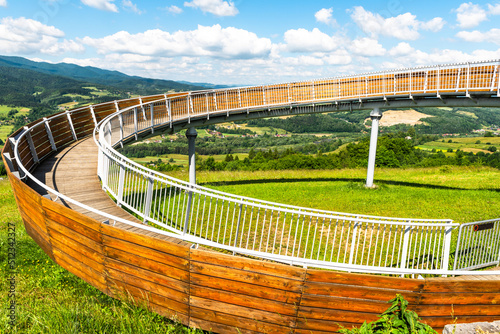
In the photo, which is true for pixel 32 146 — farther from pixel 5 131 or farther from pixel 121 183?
pixel 5 131

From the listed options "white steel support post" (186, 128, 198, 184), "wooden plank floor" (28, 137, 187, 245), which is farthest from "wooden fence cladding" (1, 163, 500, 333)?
"white steel support post" (186, 128, 198, 184)

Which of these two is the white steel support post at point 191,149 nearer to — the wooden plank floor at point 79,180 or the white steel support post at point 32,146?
the wooden plank floor at point 79,180

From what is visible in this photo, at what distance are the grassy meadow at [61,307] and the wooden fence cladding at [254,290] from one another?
0.85 feet

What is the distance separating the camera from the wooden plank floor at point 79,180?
721cm

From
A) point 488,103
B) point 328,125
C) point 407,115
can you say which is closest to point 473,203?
point 488,103

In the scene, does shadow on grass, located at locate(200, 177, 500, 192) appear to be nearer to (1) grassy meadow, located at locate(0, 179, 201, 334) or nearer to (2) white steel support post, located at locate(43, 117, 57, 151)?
(2) white steel support post, located at locate(43, 117, 57, 151)

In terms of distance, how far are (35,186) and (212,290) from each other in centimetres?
644

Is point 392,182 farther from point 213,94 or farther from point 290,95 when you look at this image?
point 213,94

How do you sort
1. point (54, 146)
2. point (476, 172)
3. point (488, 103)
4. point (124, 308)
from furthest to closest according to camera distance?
point (476, 172) → point (488, 103) → point (54, 146) → point (124, 308)

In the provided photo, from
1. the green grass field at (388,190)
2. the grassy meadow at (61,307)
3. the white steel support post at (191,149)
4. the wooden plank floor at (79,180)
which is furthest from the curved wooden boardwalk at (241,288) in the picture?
the white steel support post at (191,149)

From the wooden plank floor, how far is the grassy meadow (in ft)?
4.87

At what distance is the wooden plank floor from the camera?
7.21 meters

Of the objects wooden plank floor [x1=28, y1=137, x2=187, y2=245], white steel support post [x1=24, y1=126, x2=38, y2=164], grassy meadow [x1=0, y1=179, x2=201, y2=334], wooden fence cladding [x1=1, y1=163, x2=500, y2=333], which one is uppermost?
white steel support post [x1=24, y1=126, x2=38, y2=164]

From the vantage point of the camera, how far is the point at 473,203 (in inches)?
627
